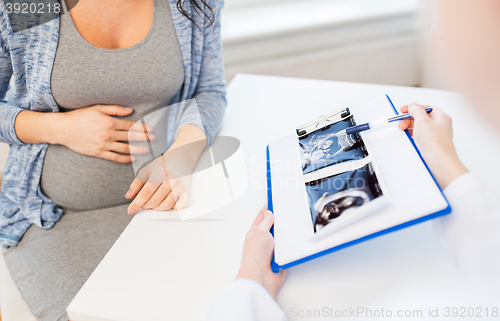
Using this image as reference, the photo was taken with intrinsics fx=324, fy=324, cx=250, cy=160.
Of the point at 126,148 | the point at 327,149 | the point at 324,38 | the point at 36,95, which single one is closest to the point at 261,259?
the point at 327,149

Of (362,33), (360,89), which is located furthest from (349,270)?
(362,33)

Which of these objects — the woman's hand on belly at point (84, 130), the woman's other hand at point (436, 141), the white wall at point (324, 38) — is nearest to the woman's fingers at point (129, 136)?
the woman's hand on belly at point (84, 130)

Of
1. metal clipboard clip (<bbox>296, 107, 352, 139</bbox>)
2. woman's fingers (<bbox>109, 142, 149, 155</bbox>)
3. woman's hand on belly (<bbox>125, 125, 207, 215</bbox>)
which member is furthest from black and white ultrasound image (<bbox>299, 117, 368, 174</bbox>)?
woman's fingers (<bbox>109, 142, 149, 155</bbox>)

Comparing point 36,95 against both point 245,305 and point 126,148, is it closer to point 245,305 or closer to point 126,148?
point 126,148

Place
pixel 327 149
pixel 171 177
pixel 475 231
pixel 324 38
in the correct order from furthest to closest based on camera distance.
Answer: pixel 324 38
pixel 171 177
pixel 327 149
pixel 475 231

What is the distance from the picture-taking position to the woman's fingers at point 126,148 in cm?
70

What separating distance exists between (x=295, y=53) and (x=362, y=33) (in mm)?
343

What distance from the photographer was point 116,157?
71cm

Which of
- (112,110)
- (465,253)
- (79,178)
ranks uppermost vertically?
(112,110)

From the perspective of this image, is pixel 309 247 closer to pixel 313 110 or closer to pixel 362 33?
pixel 313 110

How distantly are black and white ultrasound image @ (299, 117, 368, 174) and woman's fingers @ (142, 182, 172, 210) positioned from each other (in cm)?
25

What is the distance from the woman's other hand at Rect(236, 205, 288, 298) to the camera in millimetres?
412

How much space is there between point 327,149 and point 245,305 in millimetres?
274

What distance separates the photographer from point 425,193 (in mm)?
384
